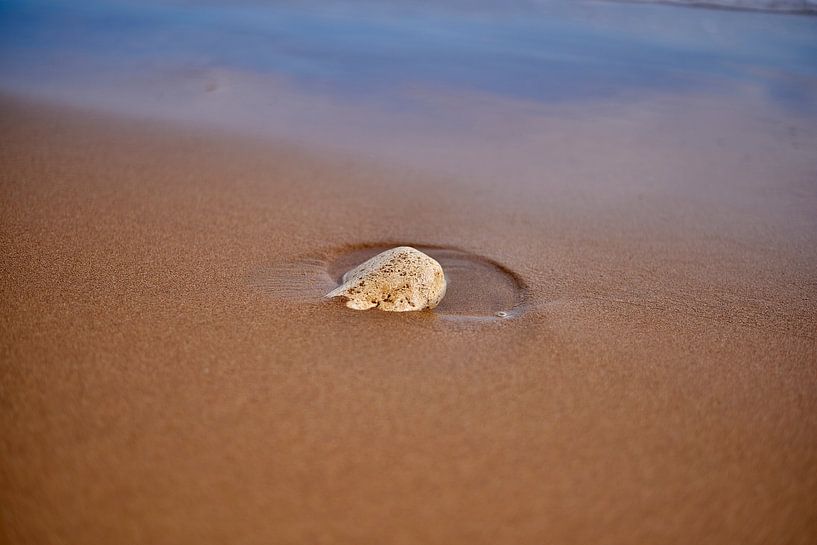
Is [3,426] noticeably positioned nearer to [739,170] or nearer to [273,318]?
[273,318]

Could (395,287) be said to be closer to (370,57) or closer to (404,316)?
(404,316)

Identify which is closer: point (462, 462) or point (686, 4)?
point (462, 462)

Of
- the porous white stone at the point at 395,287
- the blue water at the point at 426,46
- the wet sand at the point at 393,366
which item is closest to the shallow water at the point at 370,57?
the blue water at the point at 426,46

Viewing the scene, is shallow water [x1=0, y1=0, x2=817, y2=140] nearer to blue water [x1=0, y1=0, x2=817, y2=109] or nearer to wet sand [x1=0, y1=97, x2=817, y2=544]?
blue water [x1=0, y1=0, x2=817, y2=109]

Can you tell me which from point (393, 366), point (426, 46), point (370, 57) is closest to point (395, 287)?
point (393, 366)

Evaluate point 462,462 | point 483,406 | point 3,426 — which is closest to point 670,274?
point 483,406

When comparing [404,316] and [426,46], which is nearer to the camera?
[404,316]

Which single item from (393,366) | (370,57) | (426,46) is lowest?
(393,366)
